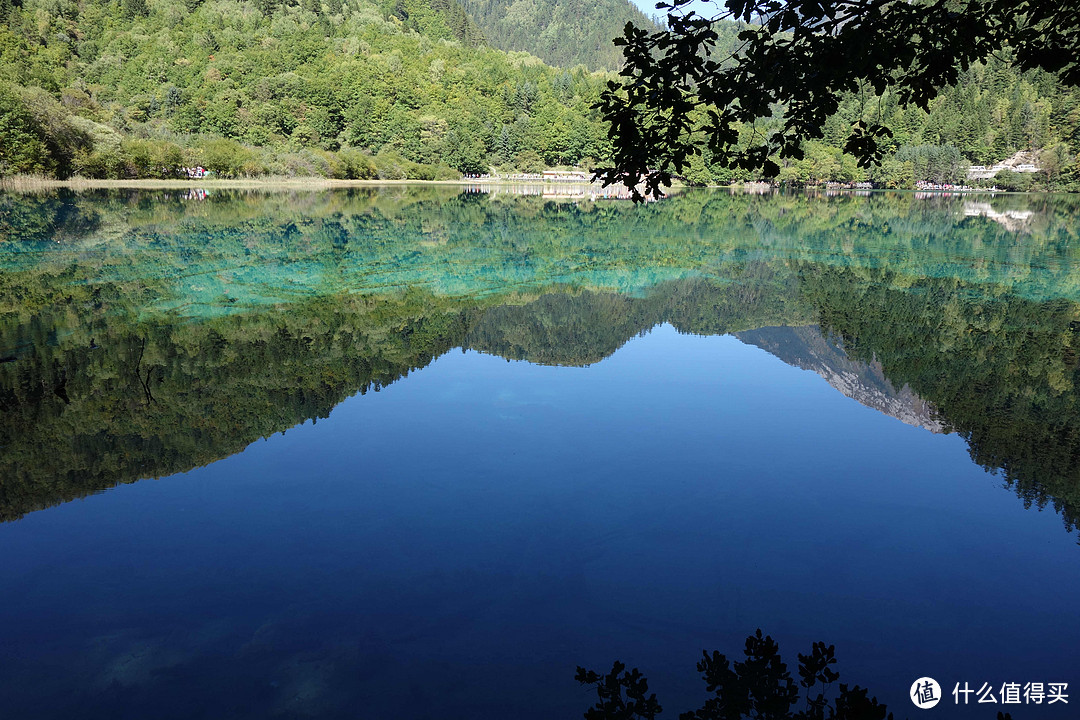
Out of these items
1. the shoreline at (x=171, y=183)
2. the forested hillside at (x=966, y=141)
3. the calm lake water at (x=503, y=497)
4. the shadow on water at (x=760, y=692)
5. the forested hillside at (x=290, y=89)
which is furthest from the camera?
the forested hillside at (x=966, y=141)

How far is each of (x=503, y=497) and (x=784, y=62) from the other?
5.03 m

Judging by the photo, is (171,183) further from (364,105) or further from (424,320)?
(424,320)

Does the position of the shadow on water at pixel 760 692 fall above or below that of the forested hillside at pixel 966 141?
below

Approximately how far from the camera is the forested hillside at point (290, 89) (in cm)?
9769

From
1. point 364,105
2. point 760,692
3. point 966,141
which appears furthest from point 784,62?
point 966,141

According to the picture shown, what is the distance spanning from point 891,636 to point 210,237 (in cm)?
2884

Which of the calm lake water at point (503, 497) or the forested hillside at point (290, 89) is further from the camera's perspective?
the forested hillside at point (290, 89)

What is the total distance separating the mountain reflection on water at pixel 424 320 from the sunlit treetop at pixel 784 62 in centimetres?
508

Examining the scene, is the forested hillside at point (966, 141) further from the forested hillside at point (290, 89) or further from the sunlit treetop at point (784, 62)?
the sunlit treetop at point (784, 62)

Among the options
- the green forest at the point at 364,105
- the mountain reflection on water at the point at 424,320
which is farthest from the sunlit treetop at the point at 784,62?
the green forest at the point at 364,105

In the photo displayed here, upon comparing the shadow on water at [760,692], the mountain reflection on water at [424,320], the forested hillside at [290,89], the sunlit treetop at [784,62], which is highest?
the forested hillside at [290,89]

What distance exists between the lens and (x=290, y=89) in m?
128

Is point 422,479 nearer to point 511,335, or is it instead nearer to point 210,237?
point 511,335

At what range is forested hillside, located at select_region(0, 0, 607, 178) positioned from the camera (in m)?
97.7
